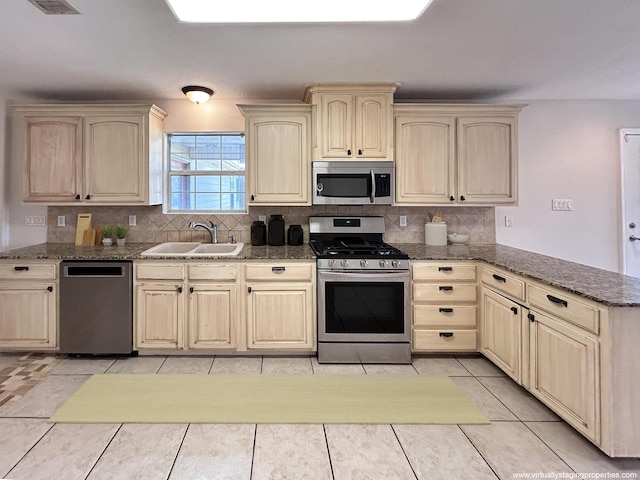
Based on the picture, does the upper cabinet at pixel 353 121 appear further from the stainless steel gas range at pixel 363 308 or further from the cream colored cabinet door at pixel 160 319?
the cream colored cabinet door at pixel 160 319

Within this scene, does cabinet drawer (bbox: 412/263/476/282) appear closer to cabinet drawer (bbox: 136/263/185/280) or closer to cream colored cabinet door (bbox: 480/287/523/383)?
cream colored cabinet door (bbox: 480/287/523/383)

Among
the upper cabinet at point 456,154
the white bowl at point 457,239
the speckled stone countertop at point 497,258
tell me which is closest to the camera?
the speckled stone countertop at point 497,258

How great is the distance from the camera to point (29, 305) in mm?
2996

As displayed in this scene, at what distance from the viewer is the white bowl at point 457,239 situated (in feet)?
11.8

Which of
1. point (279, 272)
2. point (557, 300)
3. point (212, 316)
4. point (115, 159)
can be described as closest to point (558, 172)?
point (557, 300)

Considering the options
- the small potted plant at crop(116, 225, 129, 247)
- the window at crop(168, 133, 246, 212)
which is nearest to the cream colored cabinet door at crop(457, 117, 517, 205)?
the window at crop(168, 133, 246, 212)

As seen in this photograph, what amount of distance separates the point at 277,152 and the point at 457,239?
1.92 metres

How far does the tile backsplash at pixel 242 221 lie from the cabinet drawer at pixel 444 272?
74 cm

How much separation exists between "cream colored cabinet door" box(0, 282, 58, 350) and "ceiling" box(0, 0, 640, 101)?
1756 millimetres

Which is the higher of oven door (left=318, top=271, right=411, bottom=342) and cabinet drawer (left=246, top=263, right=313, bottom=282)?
cabinet drawer (left=246, top=263, right=313, bottom=282)

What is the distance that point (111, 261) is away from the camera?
9.81ft

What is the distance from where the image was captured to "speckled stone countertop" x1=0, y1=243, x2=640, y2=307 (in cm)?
189

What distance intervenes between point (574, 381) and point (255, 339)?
2.17 m

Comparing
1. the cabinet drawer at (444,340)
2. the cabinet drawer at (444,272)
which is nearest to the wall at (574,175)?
the cabinet drawer at (444,272)
